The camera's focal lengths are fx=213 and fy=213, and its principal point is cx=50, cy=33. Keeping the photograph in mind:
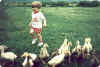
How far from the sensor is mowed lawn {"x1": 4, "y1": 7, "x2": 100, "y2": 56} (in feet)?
11.5

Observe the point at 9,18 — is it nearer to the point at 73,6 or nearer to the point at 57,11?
the point at 57,11

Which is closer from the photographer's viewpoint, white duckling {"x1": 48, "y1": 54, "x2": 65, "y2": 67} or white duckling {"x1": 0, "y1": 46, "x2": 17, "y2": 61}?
white duckling {"x1": 48, "y1": 54, "x2": 65, "y2": 67}

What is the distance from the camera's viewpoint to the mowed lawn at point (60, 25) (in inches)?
137

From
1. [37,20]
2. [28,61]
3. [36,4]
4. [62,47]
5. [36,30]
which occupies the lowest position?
[28,61]

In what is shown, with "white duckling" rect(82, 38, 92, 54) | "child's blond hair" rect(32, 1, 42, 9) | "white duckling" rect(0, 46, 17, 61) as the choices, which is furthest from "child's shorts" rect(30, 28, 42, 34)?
"white duckling" rect(82, 38, 92, 54)

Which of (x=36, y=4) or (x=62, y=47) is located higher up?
(x=36, y=4)

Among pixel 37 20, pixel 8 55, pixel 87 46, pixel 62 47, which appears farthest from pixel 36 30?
pixel 87 46

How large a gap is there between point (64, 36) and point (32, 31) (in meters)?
0.54

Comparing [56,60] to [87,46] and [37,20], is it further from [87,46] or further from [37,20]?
[37,20]

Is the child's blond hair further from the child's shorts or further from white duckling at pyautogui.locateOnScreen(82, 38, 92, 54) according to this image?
white duckling at pyautogui.locateOnScreen(82, 38, 92, 54)

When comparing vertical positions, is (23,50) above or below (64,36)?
below

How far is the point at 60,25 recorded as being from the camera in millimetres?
3516

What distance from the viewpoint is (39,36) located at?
140 inches

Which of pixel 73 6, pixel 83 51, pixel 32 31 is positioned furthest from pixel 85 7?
pixel 32 31
